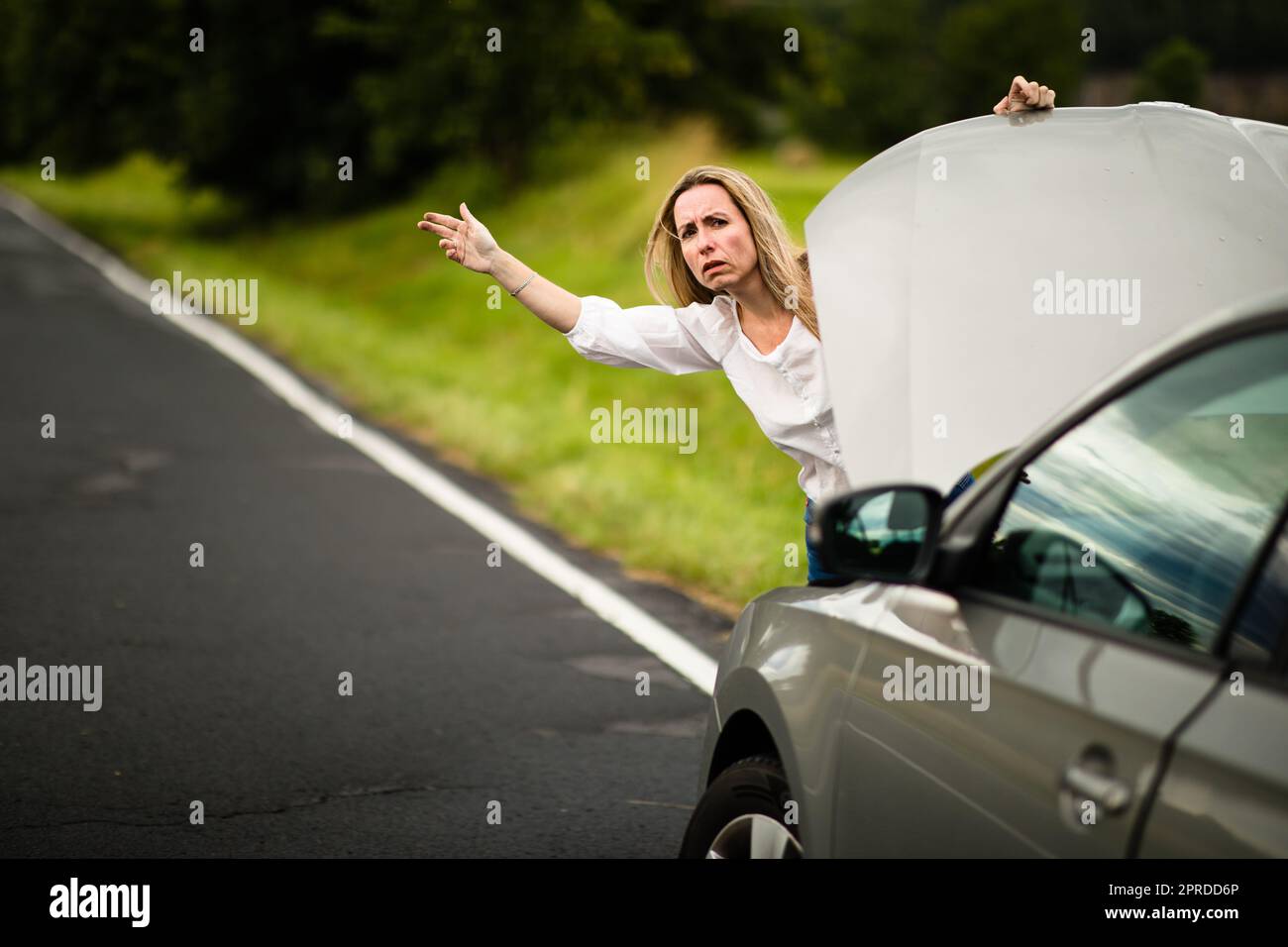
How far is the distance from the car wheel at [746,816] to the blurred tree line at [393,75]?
1610cm

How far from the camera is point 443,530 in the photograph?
8.88 meters

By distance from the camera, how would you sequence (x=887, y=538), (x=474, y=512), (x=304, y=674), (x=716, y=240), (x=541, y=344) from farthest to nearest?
(x=541, y=344), (x=474, y=512), (x=304, y=674), (x=716, y=240), (x=887, y=538)

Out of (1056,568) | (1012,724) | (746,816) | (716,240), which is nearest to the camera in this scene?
(1012,724)

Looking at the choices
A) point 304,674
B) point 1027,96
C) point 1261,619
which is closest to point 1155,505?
point 1261,619

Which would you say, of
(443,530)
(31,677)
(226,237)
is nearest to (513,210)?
(226,237)

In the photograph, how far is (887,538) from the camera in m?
2.73

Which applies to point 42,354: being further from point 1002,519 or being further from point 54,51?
point 54,51

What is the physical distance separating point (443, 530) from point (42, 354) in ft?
25.0

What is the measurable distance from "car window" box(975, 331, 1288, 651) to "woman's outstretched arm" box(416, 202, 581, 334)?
6.28 feet

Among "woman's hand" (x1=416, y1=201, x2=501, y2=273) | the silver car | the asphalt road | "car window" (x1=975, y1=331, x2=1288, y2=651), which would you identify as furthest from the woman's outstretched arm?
"car window" (x1=975, y1=331, x2=1288, y2=651)

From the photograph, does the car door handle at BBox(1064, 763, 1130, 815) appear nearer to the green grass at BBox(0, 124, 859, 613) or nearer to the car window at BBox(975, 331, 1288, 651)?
the car window at BBox(975, 331, 1288, 651)

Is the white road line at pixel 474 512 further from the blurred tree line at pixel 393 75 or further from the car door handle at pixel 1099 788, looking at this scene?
the blurred tree line at pixel 393 75

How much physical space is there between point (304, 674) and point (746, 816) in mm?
3431

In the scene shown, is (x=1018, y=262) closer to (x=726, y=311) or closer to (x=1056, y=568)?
(x=1056, y=568)
